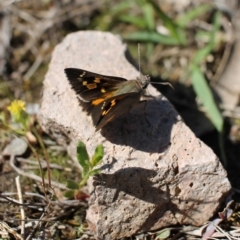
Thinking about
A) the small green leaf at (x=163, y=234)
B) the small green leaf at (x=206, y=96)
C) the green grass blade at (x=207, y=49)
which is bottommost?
the small green leaf at (x=163, y=234)

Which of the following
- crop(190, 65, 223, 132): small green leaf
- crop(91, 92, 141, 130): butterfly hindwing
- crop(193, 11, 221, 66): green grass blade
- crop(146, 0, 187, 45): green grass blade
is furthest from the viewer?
crop(193, 11, 221, 66): green grass blade

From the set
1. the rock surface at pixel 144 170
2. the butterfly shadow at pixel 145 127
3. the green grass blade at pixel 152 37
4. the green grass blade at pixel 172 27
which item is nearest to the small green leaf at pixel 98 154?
the rock surface at pixel 144 170

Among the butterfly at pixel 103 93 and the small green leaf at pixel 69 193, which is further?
the small green leaf at pixel 69 193

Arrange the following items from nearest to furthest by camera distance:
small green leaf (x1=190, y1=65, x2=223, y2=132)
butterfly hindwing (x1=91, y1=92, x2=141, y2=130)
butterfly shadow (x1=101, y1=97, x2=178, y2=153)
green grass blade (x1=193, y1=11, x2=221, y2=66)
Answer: butterfly hindwing (x1=91, y1=92, x2=141, y2=130), butterfly shadow (x1=101, y1=97, x2=178, y2=153), small green leaf (x1=190, y1=65, x2=223, y2=132), green grass blade (x1=193, y1=11, x2=221, y2=66)

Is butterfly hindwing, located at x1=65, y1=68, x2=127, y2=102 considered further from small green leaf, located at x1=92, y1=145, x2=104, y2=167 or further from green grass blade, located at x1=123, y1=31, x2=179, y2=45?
green grass blade, located at x1=123, y1=31, x2=179, y2=45

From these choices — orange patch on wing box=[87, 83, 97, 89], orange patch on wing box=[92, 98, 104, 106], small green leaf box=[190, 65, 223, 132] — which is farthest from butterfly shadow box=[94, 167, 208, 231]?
small green leaf box=[190, 65, 223, 132]

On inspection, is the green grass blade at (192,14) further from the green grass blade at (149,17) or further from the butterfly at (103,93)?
the butterfly at (103,93)

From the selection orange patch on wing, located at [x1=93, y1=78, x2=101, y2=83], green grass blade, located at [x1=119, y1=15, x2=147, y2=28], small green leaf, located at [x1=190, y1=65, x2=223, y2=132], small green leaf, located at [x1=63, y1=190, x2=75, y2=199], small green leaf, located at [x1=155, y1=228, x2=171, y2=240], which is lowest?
small green leaf, located at [x1=155, y1=228, x2=171, y2=240]

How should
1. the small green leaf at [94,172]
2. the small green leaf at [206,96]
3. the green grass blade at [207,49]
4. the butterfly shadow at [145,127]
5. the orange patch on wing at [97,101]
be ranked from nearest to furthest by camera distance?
the small green leaf at [94,172] → the orange patch on wing at [97,101] → the butterfly shadow at [145,127] → the small green leaf at [206,96] → the green grass blade at [207,49]
